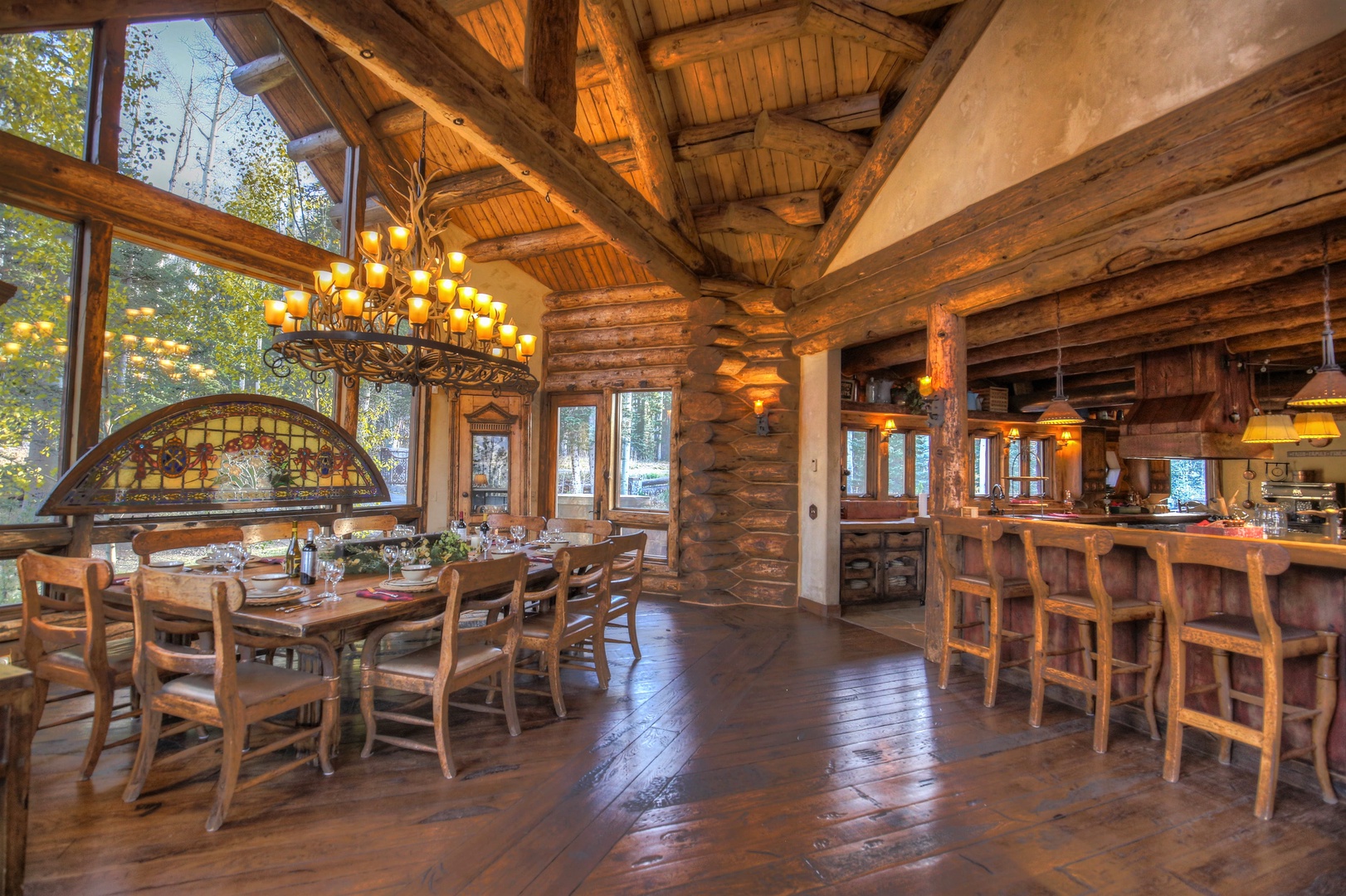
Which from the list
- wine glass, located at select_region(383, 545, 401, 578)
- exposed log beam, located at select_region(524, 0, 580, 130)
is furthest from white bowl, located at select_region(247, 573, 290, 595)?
exposed log beam, located at select_region(524, 0, 580, 130)

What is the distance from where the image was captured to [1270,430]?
573 cm

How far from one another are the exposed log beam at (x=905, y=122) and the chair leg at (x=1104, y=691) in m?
4.28

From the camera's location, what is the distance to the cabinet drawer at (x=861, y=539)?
290 inches

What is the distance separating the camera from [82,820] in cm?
255

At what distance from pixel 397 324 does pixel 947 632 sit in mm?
4301

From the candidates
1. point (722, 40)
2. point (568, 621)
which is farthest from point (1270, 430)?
point (568, 621)

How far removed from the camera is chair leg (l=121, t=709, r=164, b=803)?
2729 mm

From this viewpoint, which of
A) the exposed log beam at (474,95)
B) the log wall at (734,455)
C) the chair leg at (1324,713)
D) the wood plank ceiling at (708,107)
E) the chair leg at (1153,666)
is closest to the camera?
the exposed log beam at (474,95)

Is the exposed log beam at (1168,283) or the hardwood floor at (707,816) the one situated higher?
the exposed log beam at (1168,283)

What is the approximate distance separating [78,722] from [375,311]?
9.31ft

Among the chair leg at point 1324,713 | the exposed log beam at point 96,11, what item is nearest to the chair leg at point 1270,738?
the chair leg at point 1324,713

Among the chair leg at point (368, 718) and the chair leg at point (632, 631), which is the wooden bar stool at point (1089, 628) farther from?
the chair leg at point (368, 718)

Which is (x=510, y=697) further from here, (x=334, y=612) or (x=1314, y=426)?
(x=1314, y=426)

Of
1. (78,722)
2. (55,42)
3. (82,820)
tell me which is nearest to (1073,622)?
(82,820)
